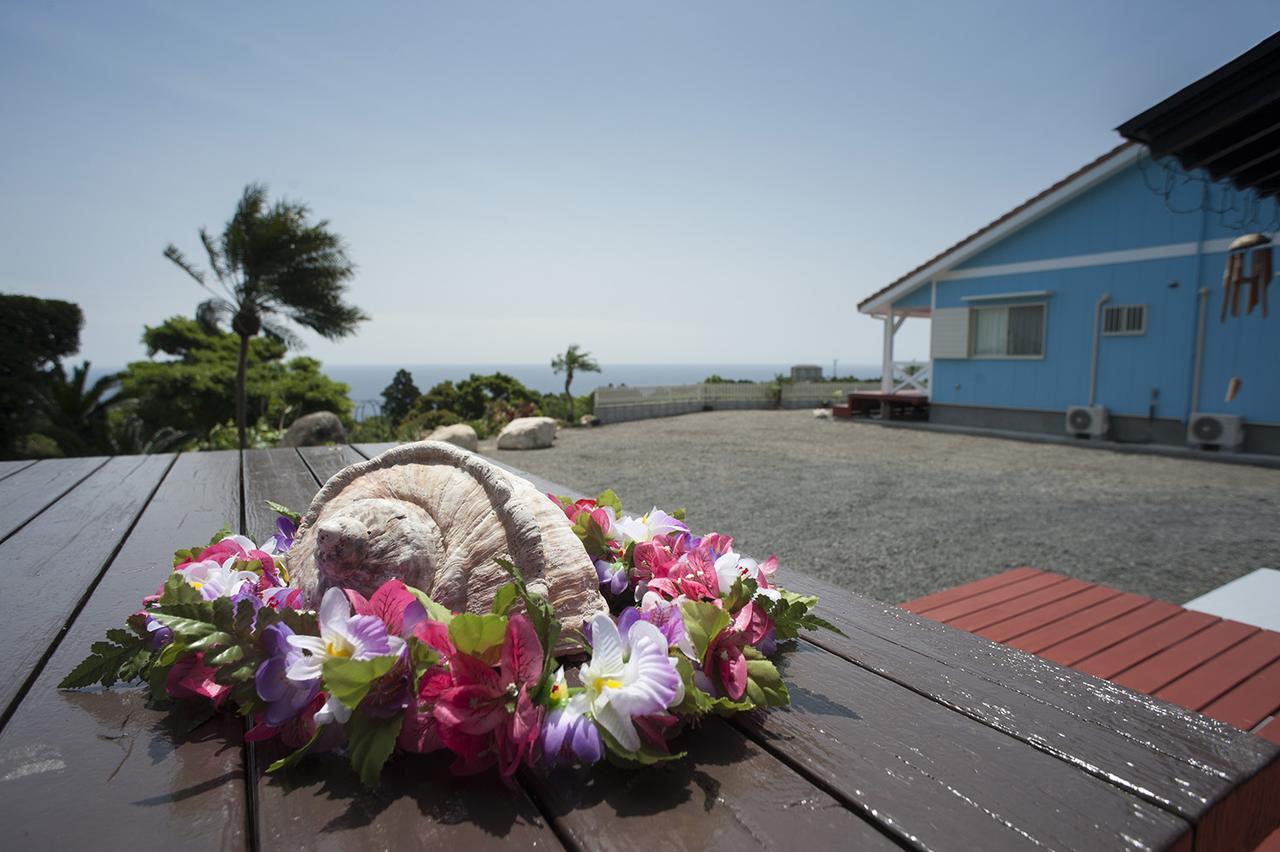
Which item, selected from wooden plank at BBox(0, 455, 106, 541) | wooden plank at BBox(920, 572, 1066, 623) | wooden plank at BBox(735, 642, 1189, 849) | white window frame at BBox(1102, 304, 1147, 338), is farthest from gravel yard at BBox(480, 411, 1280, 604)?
wooden plank at BBox(0, 455, 106, 541)

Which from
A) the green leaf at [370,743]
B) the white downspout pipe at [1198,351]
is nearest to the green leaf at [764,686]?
the green leaf at [370,743]

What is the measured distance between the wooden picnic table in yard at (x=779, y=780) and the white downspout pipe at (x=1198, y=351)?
1259 centimetres

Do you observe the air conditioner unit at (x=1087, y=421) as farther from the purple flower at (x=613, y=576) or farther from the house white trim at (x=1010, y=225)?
the purple flower at (x=613, y=576)

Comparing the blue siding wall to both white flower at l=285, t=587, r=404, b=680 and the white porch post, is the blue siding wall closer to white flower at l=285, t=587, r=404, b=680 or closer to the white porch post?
the white porch post

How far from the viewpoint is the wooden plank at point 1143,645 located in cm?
232

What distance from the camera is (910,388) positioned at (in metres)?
17.7

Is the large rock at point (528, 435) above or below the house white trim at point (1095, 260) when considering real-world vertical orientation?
below

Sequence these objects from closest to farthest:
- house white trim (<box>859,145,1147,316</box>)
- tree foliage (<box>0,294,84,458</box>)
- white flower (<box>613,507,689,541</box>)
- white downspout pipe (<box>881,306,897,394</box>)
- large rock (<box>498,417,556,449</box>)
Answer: white flower (<box>613,507,689,541</box>) → house white trim (<box>859,145,1147,316</box>) → tree foliage (<box>0,294,84,458</box>) → large rock (<box>498,417,556,449</box>) → white downspout pipe (<box>881,306,897,394</box>)

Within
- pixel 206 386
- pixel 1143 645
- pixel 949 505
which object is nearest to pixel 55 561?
pixel 1143 645

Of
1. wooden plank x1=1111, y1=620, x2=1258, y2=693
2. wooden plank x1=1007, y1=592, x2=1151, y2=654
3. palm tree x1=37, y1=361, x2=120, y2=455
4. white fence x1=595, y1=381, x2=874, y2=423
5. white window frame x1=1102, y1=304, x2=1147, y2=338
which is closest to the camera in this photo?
wooden plank x1=1111, y1=620, x2=1258, y2=693

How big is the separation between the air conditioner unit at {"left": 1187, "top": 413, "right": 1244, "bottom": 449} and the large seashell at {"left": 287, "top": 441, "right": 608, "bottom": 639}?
41.8 ft

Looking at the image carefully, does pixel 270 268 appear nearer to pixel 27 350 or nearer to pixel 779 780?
pixel 27 350

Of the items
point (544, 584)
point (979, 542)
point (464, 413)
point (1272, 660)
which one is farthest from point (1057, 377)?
point (464, 413)

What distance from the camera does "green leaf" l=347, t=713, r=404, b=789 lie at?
0.76 m
